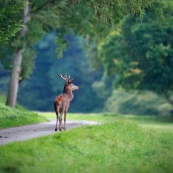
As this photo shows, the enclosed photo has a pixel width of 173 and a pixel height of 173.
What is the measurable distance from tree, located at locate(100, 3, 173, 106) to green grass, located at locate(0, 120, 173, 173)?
86.5 feet

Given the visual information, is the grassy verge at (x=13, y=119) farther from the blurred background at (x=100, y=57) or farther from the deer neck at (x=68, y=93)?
the blurred background at (x=100, y=57)

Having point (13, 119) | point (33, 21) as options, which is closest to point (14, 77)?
point (33, 21)

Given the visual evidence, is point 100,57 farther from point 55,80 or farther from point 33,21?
point 55,80

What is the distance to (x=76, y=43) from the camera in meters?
90.6

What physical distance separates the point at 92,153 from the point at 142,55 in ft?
113

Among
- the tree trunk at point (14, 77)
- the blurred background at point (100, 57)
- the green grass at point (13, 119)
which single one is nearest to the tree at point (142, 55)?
the blurred background at point (100, 57)

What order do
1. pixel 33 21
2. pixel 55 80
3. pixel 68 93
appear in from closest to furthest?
1. pixel 68 93
2. pixel 33 21
3. pixel 55 80

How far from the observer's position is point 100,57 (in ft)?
187

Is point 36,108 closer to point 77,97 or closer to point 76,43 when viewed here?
point 77,97

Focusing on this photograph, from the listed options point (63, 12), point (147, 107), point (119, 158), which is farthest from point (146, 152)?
point (147, 107)

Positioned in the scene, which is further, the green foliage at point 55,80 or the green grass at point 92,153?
the green foliage at point 55,80

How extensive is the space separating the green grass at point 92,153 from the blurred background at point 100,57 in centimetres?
550

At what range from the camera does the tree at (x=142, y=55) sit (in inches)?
1940

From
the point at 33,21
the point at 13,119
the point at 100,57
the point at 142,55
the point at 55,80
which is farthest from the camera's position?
the point at 55,80
